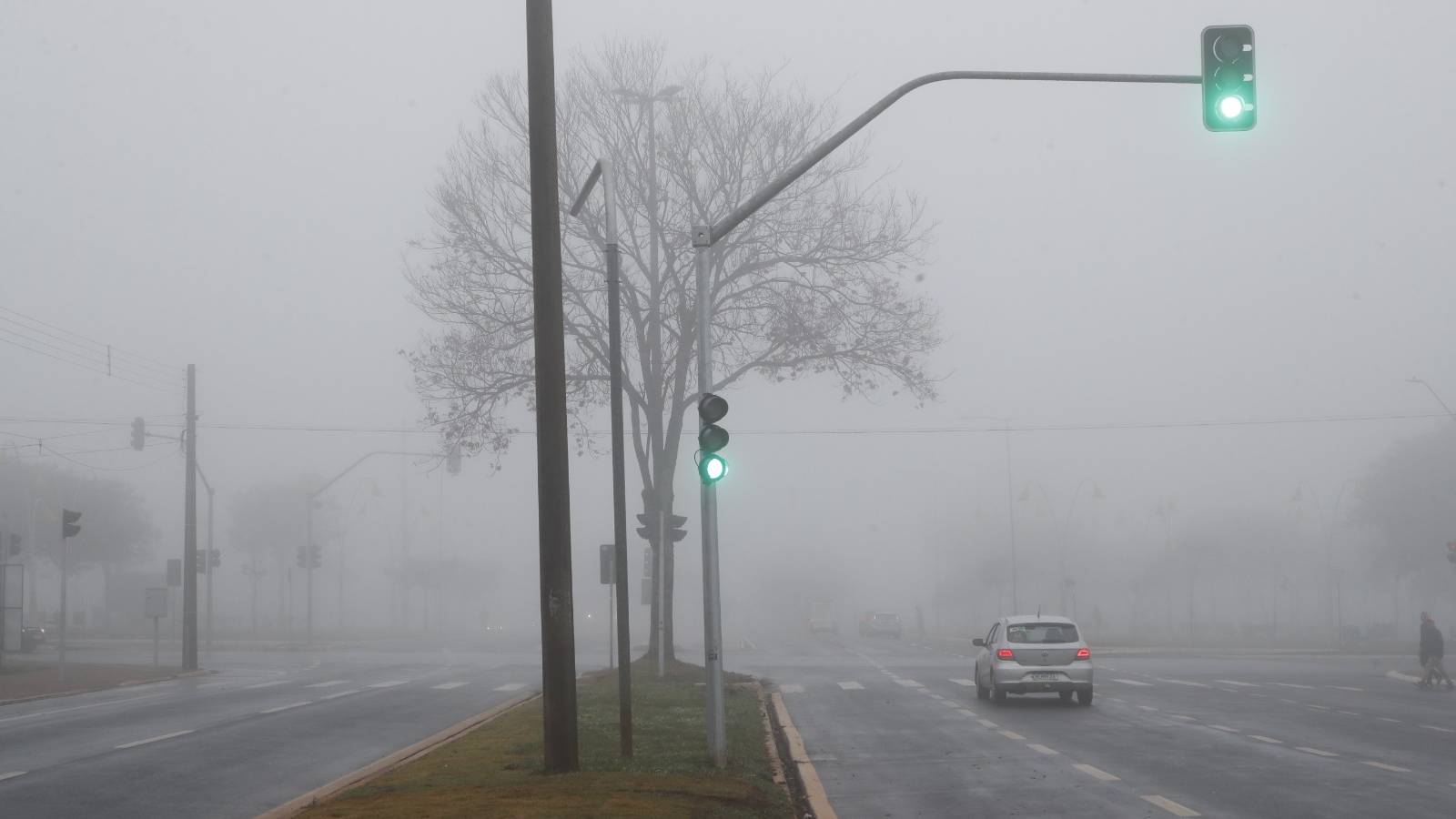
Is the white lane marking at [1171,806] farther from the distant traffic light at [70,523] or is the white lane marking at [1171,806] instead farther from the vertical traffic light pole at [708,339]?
the distant traffic light at [70,523]

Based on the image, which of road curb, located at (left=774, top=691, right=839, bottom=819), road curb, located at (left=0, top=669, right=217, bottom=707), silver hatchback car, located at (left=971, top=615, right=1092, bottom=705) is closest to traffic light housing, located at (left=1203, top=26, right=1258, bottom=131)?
road curb, located at (left=774, top=691, right=839, bottom=819)

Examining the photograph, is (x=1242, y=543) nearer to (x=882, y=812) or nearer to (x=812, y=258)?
(x=812, y=258)

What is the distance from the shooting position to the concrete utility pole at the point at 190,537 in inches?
1625

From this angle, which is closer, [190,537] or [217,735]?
[217,735]

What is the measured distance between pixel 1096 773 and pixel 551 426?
7.04 meters

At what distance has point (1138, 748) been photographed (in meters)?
18.6

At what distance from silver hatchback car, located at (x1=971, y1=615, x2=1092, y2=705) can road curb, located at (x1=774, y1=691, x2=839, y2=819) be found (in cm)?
450

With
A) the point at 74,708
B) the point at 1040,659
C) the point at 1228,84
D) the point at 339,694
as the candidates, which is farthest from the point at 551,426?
the point at 339,694

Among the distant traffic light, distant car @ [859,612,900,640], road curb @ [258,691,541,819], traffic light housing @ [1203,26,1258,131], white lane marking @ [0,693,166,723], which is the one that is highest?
traffic light housing @ [1203,26,1258,131]

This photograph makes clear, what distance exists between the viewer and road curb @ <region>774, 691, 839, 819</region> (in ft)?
42.4

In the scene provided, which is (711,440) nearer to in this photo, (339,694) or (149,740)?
(149,740)

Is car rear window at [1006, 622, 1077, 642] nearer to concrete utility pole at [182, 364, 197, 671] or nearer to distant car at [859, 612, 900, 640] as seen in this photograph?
concrete utility pole at [182, 364, 197, 671]

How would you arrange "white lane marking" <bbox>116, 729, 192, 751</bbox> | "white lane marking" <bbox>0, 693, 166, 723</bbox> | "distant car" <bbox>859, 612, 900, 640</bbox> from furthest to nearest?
"distant car" <bbox>859, 612, 900, 640</bbox> < "white lane marking" <bbox>0, 693, 166, 723</bbox> < "white lane marking" <bbox>116, 729, 192, 751</bbox>

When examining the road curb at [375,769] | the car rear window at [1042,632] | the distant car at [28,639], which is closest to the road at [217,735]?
the road curb at [375,769]
